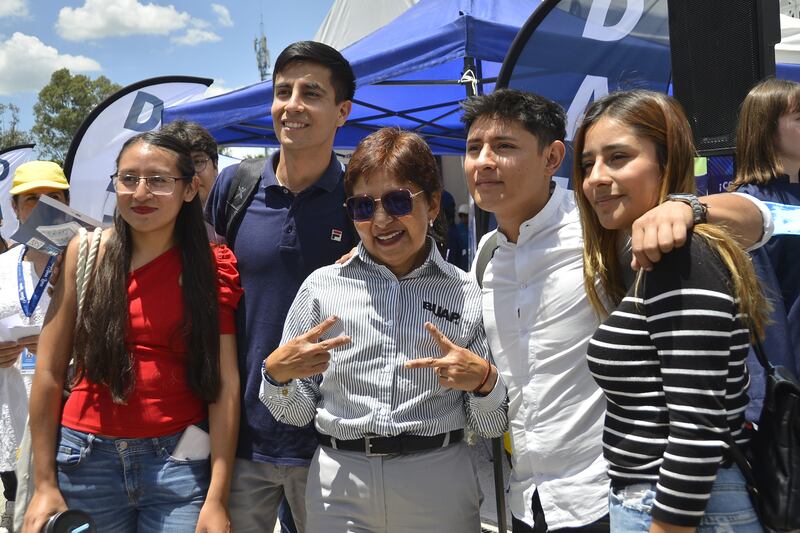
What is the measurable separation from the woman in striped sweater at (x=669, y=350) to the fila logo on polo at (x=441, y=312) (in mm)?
549

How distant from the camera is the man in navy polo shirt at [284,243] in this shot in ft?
7.29

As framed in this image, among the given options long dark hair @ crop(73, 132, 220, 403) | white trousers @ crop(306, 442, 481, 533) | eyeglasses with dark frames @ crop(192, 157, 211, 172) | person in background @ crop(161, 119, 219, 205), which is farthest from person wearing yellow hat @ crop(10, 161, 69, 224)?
white trousers @ crop(306, 442, 481, 533)

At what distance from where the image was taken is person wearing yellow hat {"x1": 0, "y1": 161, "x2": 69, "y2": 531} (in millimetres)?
3262

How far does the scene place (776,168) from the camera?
241 cm

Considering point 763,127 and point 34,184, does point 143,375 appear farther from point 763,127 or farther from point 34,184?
point 763,127

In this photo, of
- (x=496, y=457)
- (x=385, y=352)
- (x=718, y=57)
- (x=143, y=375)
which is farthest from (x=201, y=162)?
(x=718, y=57)

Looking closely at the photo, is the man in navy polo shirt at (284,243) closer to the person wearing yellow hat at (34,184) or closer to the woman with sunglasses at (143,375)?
the woman with sunglasses at (143,375)

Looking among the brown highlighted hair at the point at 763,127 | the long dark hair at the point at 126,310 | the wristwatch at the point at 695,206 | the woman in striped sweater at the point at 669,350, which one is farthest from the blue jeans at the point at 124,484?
the brown highlighted hair at the point at 763,127

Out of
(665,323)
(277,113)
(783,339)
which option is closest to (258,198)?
(277,113)

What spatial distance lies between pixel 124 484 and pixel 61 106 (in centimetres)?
2998

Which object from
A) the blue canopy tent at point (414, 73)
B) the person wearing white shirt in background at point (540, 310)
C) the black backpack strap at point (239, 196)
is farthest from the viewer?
the blue canopy tent at point (414, 73)

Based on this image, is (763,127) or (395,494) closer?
(395,494)

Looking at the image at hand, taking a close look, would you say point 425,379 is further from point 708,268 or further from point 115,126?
point 115,126

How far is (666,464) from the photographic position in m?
1.28
